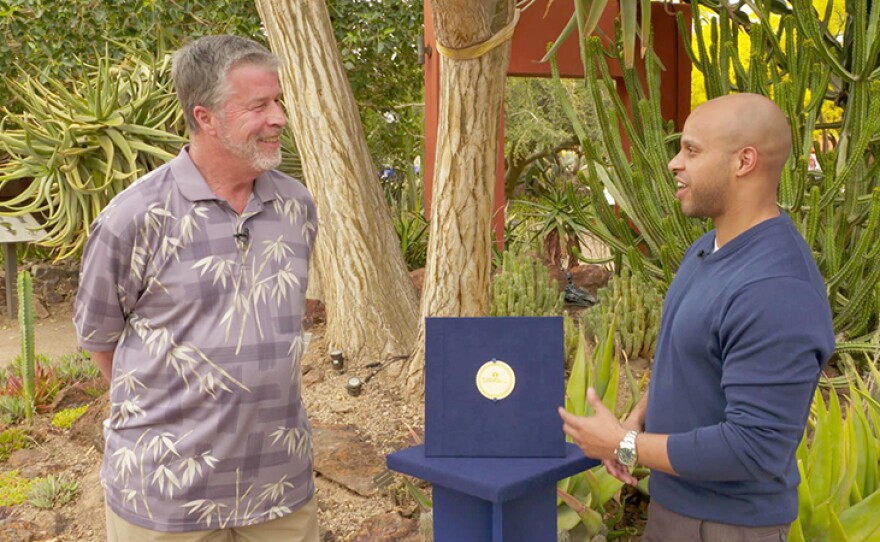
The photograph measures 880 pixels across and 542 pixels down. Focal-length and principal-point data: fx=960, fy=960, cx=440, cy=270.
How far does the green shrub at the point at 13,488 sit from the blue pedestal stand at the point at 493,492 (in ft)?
10.1

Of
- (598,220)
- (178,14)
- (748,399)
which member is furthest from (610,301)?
(178,14)

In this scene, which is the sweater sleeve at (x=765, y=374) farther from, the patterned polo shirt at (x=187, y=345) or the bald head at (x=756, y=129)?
the patterned polo shirt at (x=187, y=345)

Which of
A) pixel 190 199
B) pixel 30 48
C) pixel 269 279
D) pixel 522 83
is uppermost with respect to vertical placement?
pixel 522 83

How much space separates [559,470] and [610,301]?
3.85 meters

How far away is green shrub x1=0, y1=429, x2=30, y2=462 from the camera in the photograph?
536 cm

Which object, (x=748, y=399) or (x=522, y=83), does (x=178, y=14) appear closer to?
(x=748, y=399)

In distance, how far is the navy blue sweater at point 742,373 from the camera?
180 cm

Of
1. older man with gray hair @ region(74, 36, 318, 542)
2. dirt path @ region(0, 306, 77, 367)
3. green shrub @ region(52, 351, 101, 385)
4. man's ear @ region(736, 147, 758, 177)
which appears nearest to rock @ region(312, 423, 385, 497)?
older man with gray hair @ region(74, 36, 318, 542)

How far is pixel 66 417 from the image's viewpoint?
584cm

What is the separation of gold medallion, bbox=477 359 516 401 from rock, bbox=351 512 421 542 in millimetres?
1634

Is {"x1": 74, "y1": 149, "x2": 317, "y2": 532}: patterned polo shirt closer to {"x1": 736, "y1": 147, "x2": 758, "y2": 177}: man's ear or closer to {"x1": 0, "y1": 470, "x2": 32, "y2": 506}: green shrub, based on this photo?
{"x1": 736, "y1": 147, "x2": 758, "y2": 177}: man's ear

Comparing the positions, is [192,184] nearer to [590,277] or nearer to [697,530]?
[697,530]

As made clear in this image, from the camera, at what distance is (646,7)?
4039 mm

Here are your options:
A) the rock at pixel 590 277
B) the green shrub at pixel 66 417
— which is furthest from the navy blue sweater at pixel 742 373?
the rock at pixel 590 277
